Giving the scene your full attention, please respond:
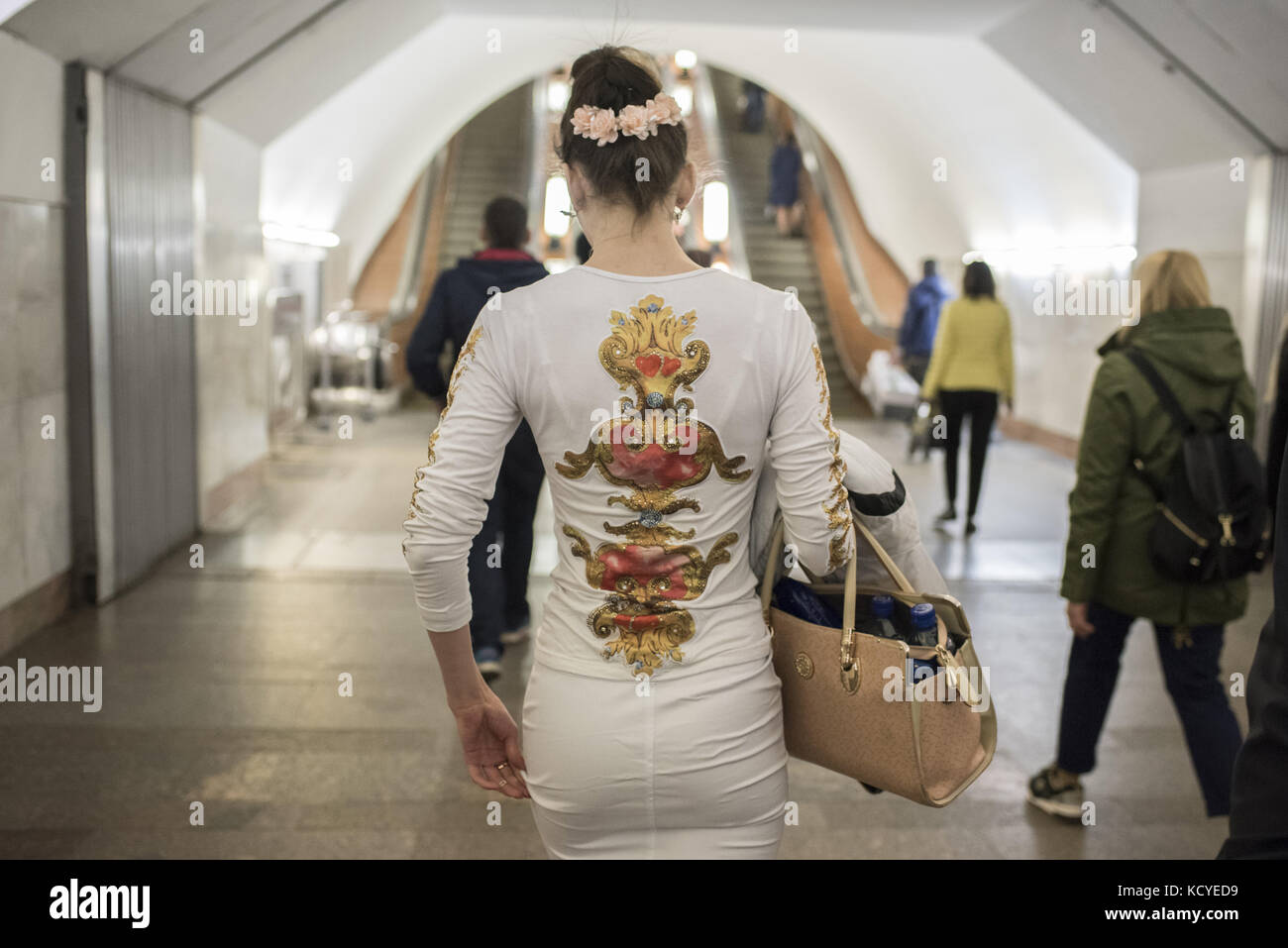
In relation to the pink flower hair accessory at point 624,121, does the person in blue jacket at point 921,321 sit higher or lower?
lower

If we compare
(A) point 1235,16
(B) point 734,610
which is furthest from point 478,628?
(A) point 1235,16

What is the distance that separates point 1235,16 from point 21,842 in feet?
19.8

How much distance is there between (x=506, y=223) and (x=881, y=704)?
10.9 ft

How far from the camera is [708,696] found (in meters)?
1.70

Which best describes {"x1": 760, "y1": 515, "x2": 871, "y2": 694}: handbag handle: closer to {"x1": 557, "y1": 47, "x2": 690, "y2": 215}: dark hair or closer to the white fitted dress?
the white fitted dress

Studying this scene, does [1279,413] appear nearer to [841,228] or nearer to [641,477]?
[641,477]

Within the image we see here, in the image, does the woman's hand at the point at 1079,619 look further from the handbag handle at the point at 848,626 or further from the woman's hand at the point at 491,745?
the woman's hand at the point at 491,745

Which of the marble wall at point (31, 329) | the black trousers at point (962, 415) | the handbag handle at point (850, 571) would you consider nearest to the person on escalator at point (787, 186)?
the black trousers at point (962, 415)

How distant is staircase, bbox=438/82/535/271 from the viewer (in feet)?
56.4

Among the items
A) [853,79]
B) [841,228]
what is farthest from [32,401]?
[841,228]

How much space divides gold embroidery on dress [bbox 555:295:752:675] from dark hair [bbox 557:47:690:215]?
159 millimetres

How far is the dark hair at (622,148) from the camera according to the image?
1.70 meters

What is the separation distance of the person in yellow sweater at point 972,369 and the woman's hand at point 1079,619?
4.44 m

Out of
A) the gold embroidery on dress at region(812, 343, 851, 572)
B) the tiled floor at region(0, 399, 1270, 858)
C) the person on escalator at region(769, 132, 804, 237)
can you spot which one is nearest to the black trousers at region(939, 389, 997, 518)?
the tiled floor at region(0, 399, 1270, 858)
